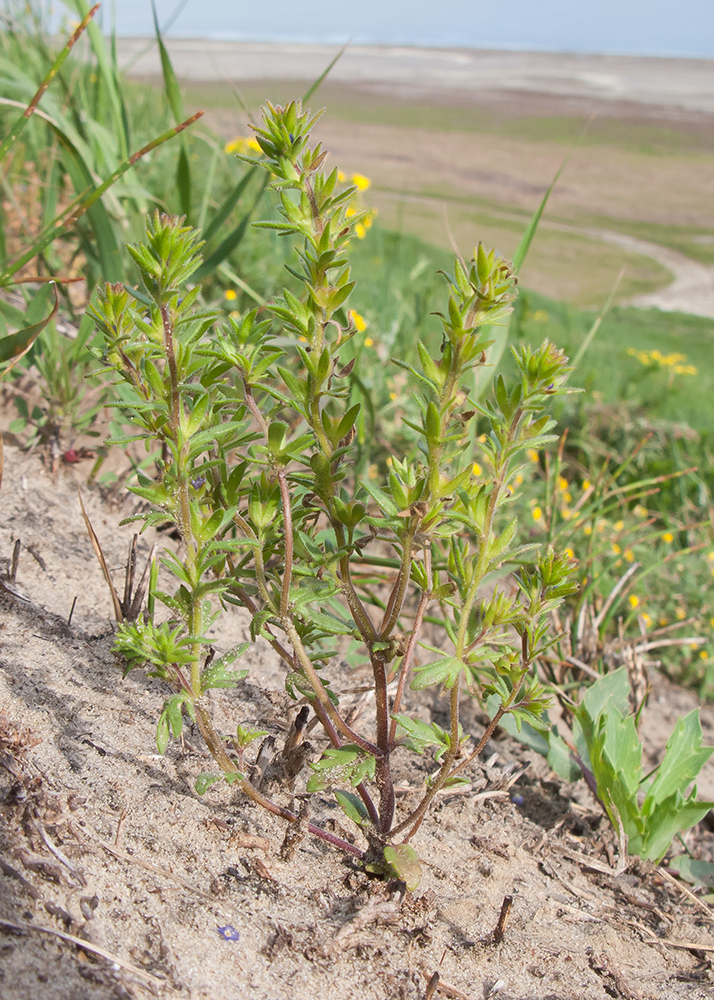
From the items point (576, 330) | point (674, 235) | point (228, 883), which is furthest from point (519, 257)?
point (674, 235)

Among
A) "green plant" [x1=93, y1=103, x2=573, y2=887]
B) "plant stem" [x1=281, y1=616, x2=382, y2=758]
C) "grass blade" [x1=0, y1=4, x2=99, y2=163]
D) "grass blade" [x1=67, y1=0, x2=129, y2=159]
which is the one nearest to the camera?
"green plant" [x1=93, y1=103, x2=573, y2=887]

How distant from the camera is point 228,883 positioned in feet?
3.85

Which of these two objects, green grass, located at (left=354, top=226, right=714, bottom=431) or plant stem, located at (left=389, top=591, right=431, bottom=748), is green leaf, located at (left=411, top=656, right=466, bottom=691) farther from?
green grass, located at (left=354, top=226, right=714, bottom=431)

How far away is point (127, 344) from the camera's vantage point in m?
0.98

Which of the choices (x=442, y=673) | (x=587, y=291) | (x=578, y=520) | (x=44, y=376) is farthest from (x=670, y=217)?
(x=442, y=673)

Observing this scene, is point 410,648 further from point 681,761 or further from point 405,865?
point 681,761

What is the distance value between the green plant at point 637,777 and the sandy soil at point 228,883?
0.27 feet

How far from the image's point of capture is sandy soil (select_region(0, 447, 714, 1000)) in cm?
103

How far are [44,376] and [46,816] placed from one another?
1283mm

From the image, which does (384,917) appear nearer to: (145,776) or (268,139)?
(145,776)

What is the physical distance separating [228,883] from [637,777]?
0.87 m

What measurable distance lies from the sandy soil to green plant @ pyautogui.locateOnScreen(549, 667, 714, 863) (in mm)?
83

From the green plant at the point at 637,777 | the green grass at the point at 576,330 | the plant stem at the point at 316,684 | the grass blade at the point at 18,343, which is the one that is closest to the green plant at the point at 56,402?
the grass blade at the point at 18,343

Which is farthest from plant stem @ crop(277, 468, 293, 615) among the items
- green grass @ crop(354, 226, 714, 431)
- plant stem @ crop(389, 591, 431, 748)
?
green grass @ crop(354, 226, 714, 431)
